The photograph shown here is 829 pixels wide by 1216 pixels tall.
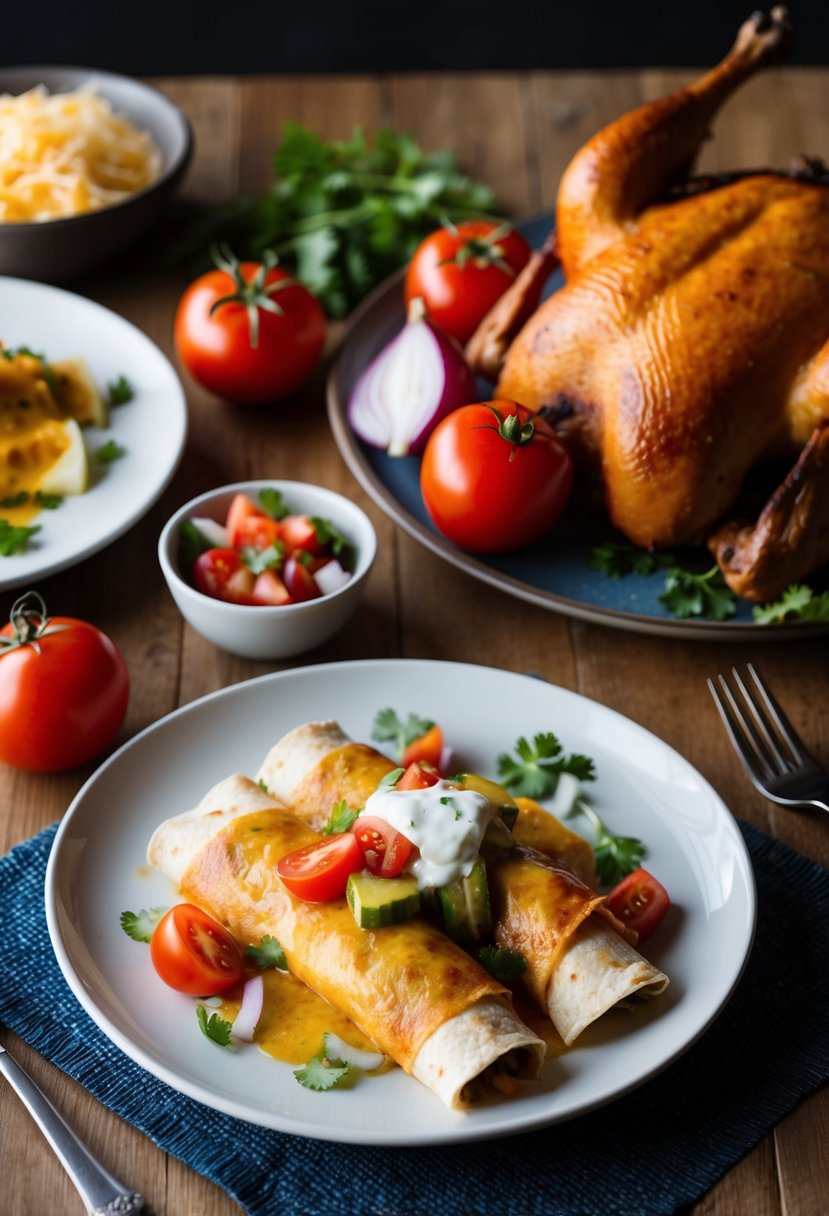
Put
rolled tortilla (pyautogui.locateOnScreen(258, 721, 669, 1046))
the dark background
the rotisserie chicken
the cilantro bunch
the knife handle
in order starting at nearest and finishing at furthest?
1. the knife handle
2. rolled tortilla (pyautogui.locateOnScreen(258, 721, 669, 1046))
3. the rotisserie chicken
4. the cilantro bunch
5. the dark background

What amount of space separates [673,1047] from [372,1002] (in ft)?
1.44

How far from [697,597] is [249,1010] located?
1.35 metres

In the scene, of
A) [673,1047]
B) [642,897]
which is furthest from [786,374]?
[673,1047]

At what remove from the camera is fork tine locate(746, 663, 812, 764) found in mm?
2666

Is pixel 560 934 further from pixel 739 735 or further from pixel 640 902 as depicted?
pixel 739 735

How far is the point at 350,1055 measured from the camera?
2.02 m

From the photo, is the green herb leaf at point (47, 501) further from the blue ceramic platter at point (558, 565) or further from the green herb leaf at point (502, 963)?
the green herb leaf at point (502, 963)

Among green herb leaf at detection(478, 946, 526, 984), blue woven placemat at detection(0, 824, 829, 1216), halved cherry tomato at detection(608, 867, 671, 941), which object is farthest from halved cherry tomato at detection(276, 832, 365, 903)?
halved cherry tomato at detection(608, 867, 671, 941)

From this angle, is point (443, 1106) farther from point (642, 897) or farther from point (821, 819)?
point (821, 819)

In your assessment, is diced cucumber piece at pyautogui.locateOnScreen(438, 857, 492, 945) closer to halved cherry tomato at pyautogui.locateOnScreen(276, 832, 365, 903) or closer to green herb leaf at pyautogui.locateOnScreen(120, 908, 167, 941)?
halved cherry tomato at pyautogui.locateOnScreen(276, 832, 365, 903)

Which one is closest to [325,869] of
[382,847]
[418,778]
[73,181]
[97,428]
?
[382,847]

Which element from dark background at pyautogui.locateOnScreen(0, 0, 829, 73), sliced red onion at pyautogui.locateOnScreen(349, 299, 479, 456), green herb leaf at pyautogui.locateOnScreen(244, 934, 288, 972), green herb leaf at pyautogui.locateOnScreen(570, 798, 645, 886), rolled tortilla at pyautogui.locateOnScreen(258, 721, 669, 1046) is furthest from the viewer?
dark background at pyautogui.locateOnScreen(0, 0, 829, 73)

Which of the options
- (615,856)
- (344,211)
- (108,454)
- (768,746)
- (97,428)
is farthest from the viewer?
(344,211)

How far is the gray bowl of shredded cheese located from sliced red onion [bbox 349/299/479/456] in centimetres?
103
